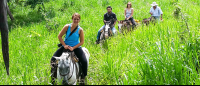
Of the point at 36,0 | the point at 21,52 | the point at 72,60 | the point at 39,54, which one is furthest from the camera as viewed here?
the point at 36,0

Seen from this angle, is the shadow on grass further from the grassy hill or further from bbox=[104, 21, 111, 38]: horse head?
bbox=[104, 21, 111, 38]: horse head

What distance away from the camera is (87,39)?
7.64m

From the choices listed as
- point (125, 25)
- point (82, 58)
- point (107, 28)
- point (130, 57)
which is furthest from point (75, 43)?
point (125, 25)

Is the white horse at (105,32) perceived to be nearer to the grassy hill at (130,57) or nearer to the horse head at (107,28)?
the horse head at (107,28)

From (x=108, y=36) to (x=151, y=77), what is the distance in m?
4.17

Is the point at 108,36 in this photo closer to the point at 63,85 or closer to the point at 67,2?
the point at 63,85

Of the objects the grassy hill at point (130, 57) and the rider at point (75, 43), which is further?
the rider at point (75, 43)

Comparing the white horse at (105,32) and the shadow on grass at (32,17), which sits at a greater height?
the shadow on grass at (32,17)

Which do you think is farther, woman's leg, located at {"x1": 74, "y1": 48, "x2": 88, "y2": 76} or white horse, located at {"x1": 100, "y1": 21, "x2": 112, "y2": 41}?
white horse, located at {"x1": 100, "y1": 21, "x2": 112, "y2": 41}

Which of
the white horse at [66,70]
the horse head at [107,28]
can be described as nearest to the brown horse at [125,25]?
the horse head at [107,28]

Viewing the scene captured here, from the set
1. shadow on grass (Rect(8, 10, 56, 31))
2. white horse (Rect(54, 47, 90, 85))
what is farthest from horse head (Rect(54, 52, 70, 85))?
shadow on grass (Rect(8, 10, 56, 31))

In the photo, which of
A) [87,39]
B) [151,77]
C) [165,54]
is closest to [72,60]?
[151,77]

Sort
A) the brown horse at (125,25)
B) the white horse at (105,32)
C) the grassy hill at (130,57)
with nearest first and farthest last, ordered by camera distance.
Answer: the grassy hill at (130,57) → the white horse at (105,32) → the brown horse at (125,25)

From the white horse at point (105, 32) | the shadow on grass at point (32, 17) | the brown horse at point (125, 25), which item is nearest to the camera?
the white horse at point (105, 32)
